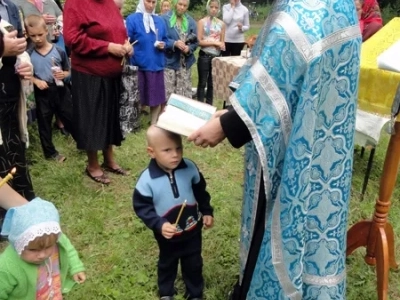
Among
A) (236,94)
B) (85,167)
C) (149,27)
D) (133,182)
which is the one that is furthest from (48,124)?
(236,94)

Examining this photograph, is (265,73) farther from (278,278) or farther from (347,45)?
(278,278)

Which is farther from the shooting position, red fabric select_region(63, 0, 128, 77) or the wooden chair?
red fabric select_region(63, 0, 128, 77)

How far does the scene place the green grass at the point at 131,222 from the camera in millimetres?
2879

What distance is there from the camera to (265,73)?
1819 millimetres

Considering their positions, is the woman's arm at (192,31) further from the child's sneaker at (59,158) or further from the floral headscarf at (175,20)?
the child's sneaker at (59,158)

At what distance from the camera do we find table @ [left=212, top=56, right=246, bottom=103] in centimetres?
544

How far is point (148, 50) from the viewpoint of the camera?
17.5 ft

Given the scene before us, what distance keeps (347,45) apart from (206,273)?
165cm

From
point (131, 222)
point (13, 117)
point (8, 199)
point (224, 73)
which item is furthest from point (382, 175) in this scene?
Result: point (224, 73)

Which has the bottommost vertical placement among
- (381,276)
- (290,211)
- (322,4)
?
(381,276)

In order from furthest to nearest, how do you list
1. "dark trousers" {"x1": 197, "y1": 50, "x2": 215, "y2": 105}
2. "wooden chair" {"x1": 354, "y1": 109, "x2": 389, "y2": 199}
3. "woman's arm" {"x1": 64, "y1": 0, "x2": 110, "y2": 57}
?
"dark trousers" {"x1": 197, "y1": 50, "x2": 215, "y2": 105} < "woman's arm" {"x1": 64, "y1": 0, "x2": 110, "y2": 57} < "wooden chair" {"x1": 354, "y1": 109, "x2": 389, "y2": 199}

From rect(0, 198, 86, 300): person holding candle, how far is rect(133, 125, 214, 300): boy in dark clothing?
0.41m

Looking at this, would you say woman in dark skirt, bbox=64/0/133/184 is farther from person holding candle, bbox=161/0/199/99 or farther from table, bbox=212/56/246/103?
person holding candle, bbox=161/0/199/99

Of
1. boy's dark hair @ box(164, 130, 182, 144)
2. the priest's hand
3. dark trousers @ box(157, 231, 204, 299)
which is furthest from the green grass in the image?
the priest's hand
